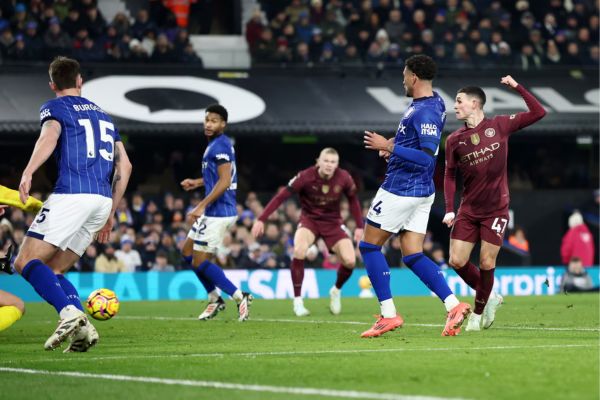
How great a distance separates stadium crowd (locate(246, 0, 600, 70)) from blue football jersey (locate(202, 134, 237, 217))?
42.3 ft

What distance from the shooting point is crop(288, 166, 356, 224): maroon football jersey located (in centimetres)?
1686

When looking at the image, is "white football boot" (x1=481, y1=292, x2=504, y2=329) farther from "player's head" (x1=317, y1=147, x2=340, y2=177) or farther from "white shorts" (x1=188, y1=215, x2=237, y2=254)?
"player's head" (x1=317, y1=147, x2=340, y2=177)

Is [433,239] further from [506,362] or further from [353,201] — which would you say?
[506,362]

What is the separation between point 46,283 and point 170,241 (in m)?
14.9

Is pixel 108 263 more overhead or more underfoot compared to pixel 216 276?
more underfoot

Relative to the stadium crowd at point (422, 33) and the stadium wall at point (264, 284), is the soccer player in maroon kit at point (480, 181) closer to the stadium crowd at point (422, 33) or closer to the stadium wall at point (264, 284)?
the stadium wall at point (264, 284)

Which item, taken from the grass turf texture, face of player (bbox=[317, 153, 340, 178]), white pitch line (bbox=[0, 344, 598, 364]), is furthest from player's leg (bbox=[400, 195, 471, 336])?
face of player (bbox=[317, 153, 340, 178])

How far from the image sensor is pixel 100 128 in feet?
33.4

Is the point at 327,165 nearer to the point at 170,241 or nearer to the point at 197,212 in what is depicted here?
the point at 197,212

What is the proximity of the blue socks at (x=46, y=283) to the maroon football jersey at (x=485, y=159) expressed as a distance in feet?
13.8

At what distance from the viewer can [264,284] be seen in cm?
2384

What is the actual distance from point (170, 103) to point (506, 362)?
18823 mm

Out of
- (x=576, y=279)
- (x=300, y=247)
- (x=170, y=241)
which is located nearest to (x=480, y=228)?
(x=300, y=247)

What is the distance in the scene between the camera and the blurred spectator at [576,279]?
25312 mm
